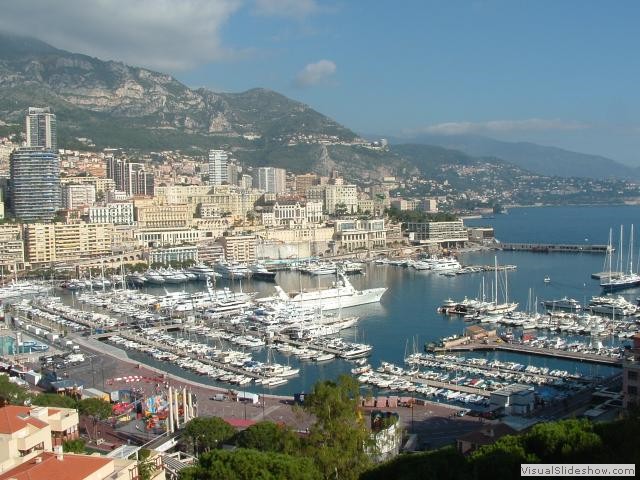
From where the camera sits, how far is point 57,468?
19.3ft

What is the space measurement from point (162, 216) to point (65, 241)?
854cm

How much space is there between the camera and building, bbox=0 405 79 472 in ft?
21.4

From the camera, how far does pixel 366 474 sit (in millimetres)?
7168

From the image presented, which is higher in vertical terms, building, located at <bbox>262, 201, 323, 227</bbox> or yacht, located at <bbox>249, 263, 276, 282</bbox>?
building, located at <bbox>262, 201, 323, 227</bbox>

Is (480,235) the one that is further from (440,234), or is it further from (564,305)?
(564,305)

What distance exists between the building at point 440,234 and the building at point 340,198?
989cm

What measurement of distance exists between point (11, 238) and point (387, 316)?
769 inches

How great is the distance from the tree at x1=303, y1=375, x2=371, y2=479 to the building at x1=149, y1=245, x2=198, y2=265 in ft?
97.8

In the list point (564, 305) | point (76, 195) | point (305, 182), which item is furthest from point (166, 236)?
point (305, 182)

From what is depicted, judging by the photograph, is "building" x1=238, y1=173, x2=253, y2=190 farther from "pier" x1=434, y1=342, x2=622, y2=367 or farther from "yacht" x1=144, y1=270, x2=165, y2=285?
"pier" x1=434, y1=342, x2=622, y2=367

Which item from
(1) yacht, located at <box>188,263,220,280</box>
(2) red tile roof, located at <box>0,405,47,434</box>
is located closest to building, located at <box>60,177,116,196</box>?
(1) yacht, located at <box>188,263,220,280</box>

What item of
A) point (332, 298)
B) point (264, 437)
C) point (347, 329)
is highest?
point (264, 437)

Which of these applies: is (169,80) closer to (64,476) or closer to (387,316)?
(387,316)

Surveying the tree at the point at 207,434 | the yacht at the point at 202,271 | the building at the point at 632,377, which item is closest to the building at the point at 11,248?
the yacht at the point at 202,271
